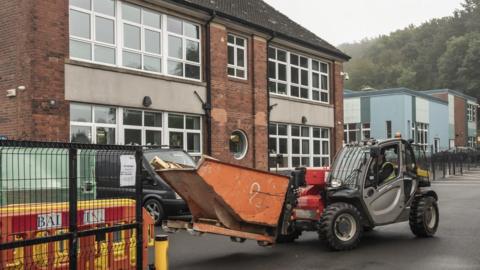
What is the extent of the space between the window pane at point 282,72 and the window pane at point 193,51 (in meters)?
5.22

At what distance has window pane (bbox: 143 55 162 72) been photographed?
18.1m

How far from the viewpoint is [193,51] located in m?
20.0

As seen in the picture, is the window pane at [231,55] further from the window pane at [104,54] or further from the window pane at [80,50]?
the window pane at [80,50]

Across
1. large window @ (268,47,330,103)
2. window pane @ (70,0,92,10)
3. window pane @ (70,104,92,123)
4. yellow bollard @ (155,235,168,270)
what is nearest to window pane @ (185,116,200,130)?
window pane @ (70,104,92,123)

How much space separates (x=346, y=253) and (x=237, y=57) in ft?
45.0

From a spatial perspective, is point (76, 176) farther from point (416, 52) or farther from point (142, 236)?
point (416, 52)

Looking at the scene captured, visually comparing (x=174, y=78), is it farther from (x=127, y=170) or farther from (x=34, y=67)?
(x=127, y=170)

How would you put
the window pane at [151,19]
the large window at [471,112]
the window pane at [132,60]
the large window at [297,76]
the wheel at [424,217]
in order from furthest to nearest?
the large window at [471,112] < the large window at [297,76] < the window pane at [151,19] < the window pane at [132,60] < the wheel at [424,217]

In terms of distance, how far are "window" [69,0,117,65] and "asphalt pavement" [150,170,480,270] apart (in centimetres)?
690

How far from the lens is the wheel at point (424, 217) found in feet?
35.2

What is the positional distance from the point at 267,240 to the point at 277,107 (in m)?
15.3

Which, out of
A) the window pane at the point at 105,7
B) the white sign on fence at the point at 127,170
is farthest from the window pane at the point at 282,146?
the white sign on fence at the point at 127,170

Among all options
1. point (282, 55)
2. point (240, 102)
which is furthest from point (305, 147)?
point (240, 102)

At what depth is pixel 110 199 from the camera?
6555 millimetres
